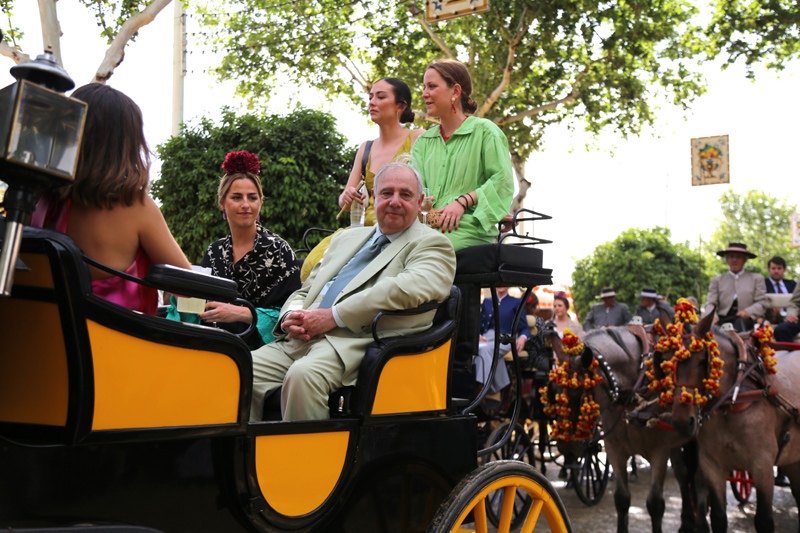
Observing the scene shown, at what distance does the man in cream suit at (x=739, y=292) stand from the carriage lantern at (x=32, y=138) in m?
8.43

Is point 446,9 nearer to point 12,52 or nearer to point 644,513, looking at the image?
point 12,52

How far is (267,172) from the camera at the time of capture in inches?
364

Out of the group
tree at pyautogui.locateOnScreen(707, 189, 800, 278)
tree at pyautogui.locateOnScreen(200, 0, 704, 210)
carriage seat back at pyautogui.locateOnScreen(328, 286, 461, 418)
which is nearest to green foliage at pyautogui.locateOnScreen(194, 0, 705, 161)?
tree at pyautogui.locateOnScreen(200, 0, 704, 210)

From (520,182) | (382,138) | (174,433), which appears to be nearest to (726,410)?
(382,138)

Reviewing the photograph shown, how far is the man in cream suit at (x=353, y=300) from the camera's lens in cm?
257

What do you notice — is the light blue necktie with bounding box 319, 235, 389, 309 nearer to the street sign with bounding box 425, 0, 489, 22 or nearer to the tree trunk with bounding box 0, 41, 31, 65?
the tree trunk with bounding box 0, 41, 31, 65

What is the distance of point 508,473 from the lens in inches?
106

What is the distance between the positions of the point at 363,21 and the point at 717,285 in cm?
880

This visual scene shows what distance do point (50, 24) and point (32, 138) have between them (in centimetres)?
705

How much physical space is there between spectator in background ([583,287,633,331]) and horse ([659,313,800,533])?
18.8 ft

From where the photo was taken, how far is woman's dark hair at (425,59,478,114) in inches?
147

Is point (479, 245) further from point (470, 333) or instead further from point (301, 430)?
point (301, 430)

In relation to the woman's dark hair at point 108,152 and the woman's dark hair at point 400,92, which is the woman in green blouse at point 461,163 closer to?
the woman's dark hair at point 400,92

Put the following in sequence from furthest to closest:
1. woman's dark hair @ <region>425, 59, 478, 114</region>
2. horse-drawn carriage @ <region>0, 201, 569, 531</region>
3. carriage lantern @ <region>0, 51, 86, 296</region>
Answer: woman's dark hair @ <region>425, 59, 478, 114</region>
horse-drawn carriage @ <region>0, 201, 569, 531</region>
carriage lantern @ <region>0, 51, 86, 296</region>
